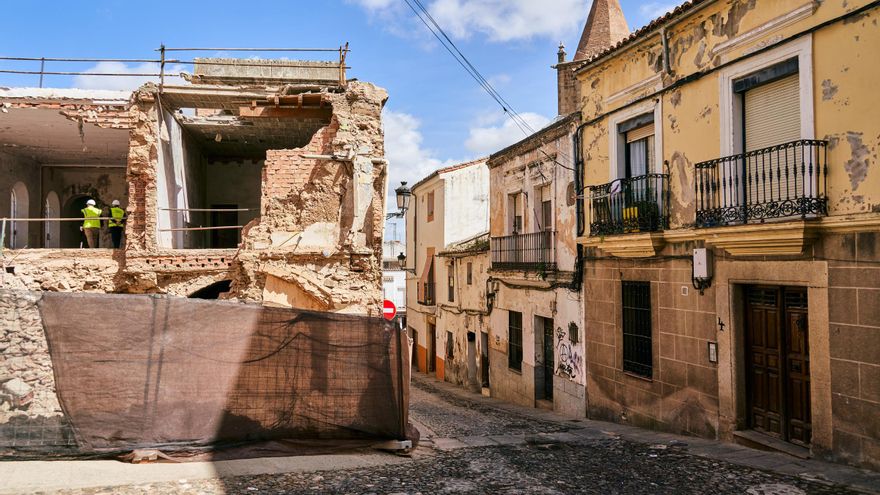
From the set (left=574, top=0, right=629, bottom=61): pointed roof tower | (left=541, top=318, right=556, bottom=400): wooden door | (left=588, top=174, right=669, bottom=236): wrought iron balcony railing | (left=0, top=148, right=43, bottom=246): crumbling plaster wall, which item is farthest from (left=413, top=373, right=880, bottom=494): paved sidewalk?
(left=574, top=0, right=629, bottom=61): pointed roof tower

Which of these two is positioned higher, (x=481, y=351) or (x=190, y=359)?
(x=190, y=359)

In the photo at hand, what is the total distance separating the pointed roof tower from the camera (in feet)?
78.3

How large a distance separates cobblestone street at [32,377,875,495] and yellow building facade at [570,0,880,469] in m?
0.97

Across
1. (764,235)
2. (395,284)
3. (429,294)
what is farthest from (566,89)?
(395,284)

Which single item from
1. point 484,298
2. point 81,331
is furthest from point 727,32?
point 484,298

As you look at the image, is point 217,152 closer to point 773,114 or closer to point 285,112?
point 285,112

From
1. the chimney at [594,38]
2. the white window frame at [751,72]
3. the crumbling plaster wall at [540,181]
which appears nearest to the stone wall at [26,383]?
the white window frame at [751,72]

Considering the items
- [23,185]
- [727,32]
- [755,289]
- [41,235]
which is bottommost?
[755,289]

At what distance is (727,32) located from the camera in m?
9.01

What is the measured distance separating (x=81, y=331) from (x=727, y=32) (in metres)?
9.04

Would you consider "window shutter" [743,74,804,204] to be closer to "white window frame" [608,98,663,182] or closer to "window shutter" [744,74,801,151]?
"window shutter" [744,74,801,151]

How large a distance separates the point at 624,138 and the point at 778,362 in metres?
5.02

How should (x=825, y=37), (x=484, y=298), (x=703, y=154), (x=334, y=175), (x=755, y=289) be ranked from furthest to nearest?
(x=484, y=298) < (x=334, y=175) < (x=703, y=154) < (x=755, y=289) < (x=825, y=37)

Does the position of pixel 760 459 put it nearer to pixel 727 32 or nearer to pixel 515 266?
pixel 727 32
